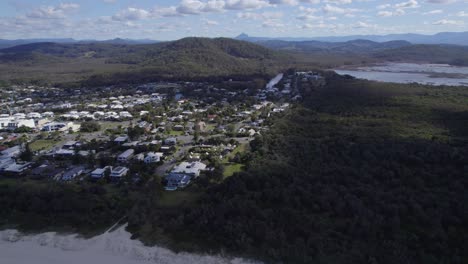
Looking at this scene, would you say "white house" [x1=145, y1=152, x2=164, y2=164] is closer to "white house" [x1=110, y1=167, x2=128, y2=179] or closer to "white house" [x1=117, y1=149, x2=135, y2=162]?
"white house" [x1=117, y1=149, x2=135, y2=162]

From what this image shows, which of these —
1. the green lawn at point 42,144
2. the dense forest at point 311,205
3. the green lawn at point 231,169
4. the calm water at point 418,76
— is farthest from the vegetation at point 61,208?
the calm water at point 418,76

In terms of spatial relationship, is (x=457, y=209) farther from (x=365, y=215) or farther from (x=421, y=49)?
(x=421, y=49)

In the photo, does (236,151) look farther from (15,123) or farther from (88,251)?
(15,123)

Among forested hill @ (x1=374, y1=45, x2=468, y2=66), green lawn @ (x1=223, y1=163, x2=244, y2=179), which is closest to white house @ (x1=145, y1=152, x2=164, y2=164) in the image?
green lawn @ (x1=223, y1=163, x2=244, y2=179)

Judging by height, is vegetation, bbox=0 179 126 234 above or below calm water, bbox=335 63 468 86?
below

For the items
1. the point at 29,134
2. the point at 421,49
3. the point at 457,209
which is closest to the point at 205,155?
the point at 457,209

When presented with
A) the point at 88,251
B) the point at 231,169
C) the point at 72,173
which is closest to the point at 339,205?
the point at 231,169

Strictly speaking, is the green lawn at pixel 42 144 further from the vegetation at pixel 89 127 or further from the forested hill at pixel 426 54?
the forested hill at pixel 426 54

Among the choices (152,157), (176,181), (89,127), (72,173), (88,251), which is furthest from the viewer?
(89,127)
